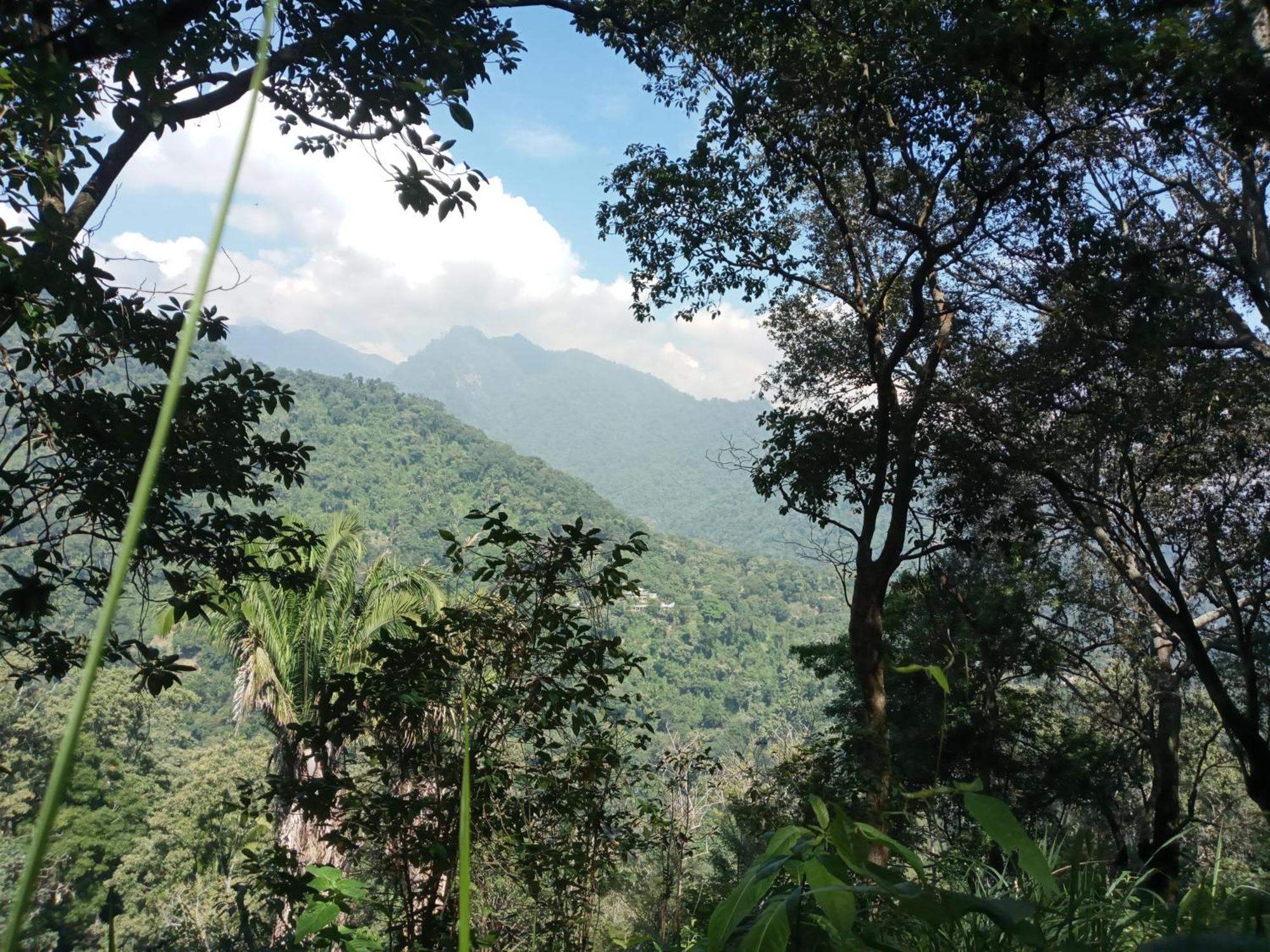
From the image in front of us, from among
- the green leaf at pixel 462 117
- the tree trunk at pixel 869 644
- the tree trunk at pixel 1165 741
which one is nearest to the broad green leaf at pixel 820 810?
the green leaf at pixel 462 117

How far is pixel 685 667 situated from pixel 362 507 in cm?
2718

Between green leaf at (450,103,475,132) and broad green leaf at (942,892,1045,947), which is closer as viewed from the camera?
broad green leaf at (942,892,1045,947)

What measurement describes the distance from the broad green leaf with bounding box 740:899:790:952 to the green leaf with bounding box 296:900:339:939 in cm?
139

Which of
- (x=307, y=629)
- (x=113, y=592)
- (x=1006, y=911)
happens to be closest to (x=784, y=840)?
(x=1006, y=911)

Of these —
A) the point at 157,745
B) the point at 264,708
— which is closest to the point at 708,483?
the point at 157,745

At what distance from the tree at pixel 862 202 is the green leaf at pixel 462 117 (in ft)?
7.45

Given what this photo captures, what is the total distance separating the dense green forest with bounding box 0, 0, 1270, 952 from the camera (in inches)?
70.2

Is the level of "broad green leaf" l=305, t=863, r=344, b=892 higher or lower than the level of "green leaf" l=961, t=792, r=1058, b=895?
lower

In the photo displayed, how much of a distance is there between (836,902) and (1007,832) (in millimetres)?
158

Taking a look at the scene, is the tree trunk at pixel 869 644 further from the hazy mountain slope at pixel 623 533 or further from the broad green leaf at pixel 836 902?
the hazy mountain slope at pixel 623 533

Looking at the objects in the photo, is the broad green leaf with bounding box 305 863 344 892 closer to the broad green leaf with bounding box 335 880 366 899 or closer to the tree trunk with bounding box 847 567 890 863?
the broad green leaf with bounding box 335 880 366 899

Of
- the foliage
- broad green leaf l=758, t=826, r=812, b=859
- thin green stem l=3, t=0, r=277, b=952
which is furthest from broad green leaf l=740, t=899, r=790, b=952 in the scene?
thin green stem l=3, t=0, r=277, b=952

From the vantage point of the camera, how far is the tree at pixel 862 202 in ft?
16.0

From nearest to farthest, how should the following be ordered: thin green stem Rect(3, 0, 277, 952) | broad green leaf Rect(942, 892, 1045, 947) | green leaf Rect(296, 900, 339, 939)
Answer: thin green stem Rect(3, 0, 277, 952) < broad green leaf Rect(942, 892, 1045, 947) < green leaf Rect(296, 900, 339, 939)
